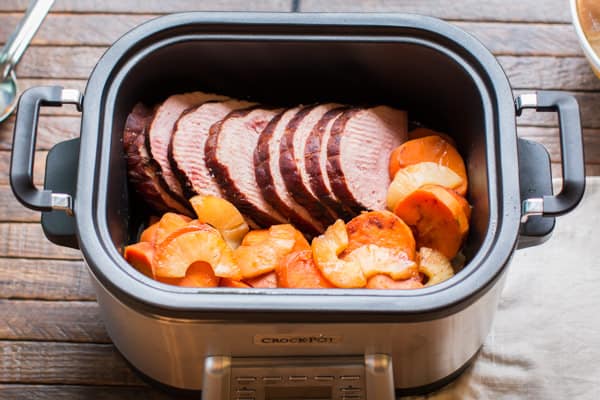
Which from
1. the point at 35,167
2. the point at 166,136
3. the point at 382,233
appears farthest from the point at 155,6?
the point at 382,233

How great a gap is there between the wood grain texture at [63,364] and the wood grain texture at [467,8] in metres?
1.05

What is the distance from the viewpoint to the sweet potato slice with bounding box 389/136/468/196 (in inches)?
63.0

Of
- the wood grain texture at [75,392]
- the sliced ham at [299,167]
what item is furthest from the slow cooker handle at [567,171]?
the wood grain texture at [75,392]

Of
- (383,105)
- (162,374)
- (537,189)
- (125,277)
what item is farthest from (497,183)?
(162,374)

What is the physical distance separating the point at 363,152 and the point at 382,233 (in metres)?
0.20

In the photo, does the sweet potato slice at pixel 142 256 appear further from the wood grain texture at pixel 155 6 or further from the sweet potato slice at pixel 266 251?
the wood grain texture at pixel 155 6

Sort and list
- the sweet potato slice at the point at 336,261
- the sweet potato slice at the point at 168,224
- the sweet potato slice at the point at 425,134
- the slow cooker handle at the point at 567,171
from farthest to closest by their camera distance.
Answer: the sweet potato slice at the point at 425,134
the sweet potato slice at the point at 168,224
the sweet potato slice at the point at 336,261
the slow cooker handle at the point at 567,171

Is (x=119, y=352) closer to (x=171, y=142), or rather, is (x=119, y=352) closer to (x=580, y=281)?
(x=171, y=142)

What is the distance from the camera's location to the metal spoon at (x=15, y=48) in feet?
6.57

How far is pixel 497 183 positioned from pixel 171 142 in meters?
0.66

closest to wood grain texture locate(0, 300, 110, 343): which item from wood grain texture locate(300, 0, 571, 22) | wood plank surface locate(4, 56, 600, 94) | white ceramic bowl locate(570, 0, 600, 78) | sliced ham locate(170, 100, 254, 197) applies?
sliced ham locate(170, 100, 254, 197)

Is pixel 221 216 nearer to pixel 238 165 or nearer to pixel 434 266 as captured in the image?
pixel 238 165

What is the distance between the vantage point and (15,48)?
2.01 meters

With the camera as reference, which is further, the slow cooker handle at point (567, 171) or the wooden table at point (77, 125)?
the wooden table at point (77, 125)
